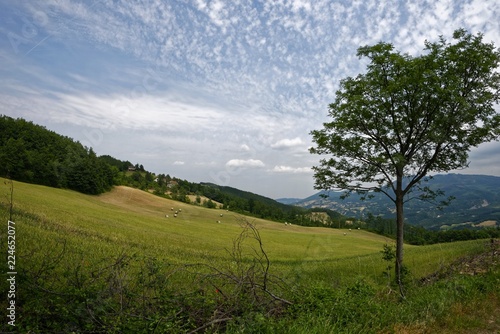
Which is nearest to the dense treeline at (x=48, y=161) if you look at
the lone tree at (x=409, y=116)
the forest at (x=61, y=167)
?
the forest at (x=61, y=167)

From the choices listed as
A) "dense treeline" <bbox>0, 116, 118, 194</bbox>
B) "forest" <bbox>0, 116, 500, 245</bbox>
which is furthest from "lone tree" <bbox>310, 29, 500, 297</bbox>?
"dense treeline" <bbox>0, 116, 118, 194</bbox>

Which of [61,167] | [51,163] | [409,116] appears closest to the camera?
[409,116]

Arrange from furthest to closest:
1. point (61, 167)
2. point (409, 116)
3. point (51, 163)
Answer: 1. point (61, 167)
2. point (51, 163)
3. point (409, 116)

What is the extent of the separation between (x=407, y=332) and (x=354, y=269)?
1472cm

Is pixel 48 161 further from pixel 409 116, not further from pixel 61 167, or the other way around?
pixel 409 116

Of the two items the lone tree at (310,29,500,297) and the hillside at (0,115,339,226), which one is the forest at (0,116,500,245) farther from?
the lone tree at (310,29,500,297)

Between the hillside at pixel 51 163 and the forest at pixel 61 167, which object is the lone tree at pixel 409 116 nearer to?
the forest at pixel 61 167

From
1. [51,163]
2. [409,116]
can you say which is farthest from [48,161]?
[409,116]

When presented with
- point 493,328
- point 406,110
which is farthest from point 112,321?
point 406,110

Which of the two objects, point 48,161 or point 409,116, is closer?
point 409,116

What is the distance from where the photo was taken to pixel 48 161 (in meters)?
78.4

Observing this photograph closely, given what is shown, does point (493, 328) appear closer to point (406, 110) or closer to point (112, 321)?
point (112, 321)

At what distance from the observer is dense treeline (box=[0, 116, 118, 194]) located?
235ft

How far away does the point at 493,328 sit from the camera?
21.9 feet
